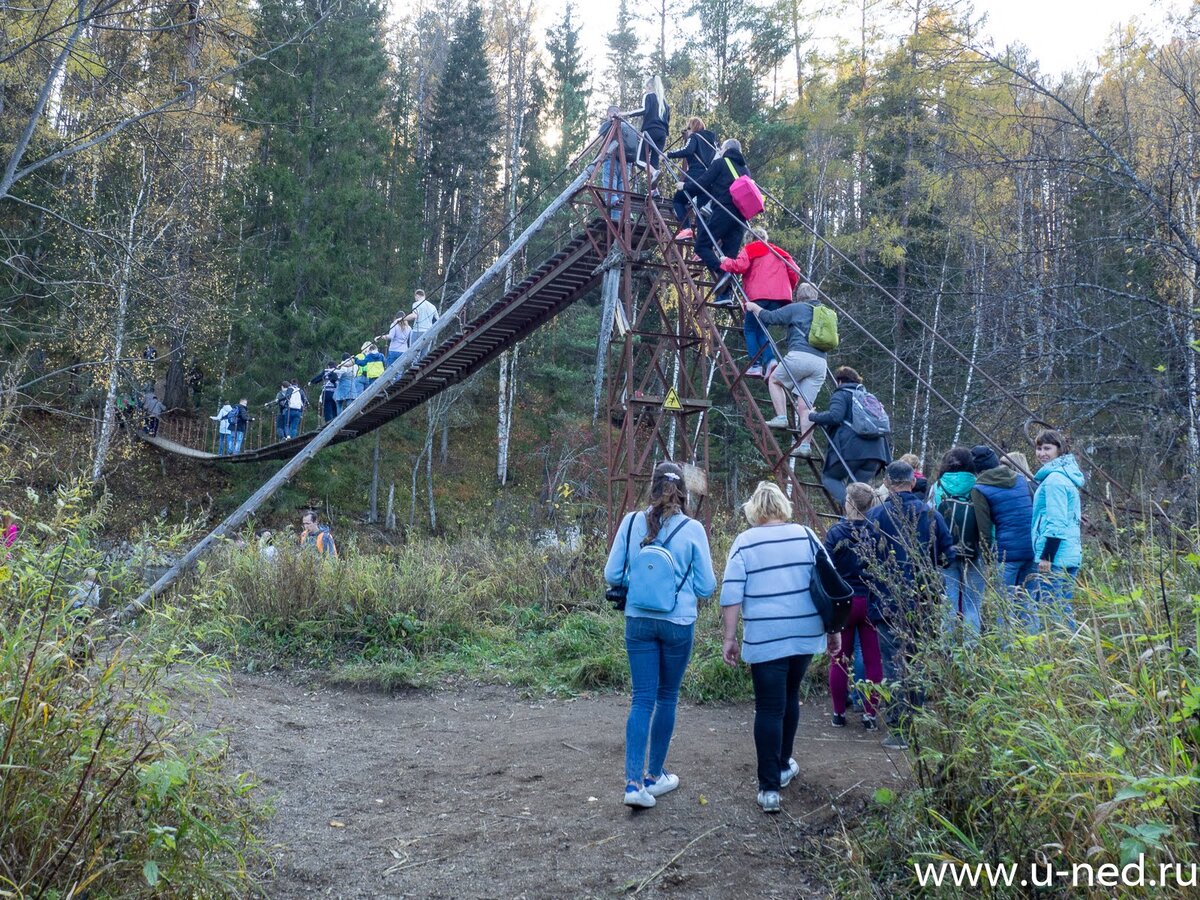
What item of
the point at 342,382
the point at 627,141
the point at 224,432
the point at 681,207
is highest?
the point at 627,141

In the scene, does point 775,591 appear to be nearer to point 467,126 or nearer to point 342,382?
point 342,382

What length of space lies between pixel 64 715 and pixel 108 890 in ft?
1.78

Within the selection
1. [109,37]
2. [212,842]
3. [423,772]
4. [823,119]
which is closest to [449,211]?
[823,119]

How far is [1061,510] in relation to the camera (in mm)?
5254

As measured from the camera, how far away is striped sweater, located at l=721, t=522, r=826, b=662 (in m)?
4.11

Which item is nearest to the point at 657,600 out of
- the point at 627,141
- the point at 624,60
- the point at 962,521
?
the point at 962,521

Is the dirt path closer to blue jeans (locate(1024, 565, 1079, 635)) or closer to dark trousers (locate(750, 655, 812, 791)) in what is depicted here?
dark trousers (locate(750, 655, 812, 791))

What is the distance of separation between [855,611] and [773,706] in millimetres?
1336

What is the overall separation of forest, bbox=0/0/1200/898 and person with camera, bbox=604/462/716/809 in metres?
0.39

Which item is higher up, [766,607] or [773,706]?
[766,607]

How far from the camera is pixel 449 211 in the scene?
99.5 ft

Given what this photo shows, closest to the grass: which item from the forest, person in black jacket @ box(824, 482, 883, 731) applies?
the forest

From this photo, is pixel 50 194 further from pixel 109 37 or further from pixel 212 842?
pixel 212 842

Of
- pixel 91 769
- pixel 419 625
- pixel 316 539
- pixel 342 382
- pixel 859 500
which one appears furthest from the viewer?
pixel 342 382
